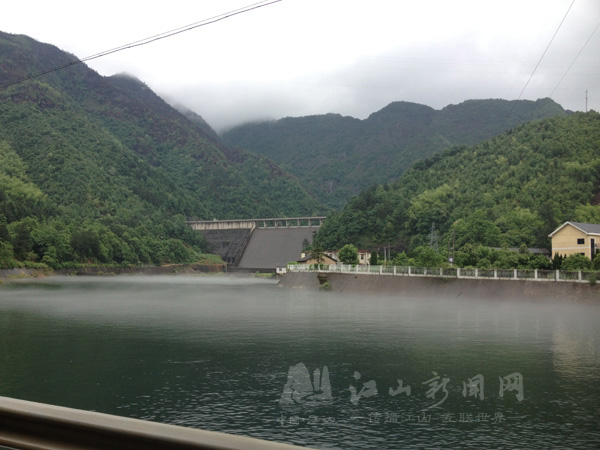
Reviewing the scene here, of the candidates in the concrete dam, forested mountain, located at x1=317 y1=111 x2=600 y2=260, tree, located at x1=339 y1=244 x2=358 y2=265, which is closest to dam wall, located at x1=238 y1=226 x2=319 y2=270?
the concrete dam

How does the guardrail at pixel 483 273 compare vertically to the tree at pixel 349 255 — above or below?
below

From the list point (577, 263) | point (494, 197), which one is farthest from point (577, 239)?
point (494, 197)

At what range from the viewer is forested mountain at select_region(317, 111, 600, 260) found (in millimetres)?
98375

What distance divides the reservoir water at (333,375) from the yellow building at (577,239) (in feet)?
83.8

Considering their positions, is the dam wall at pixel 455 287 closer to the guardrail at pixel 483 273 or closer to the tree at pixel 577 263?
the guardrail at pixel 483 273

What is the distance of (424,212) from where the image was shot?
124562 mm

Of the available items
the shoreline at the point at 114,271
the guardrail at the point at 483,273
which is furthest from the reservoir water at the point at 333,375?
the shoreline at the point at 114,271

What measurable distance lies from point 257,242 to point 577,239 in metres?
110

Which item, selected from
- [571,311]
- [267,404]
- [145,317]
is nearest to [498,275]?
[571,311]

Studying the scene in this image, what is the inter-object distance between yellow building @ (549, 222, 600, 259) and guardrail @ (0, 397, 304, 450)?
68.7 m

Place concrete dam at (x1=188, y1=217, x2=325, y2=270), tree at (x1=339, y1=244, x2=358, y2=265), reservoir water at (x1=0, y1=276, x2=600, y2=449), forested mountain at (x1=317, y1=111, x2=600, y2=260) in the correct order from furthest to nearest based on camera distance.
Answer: concrete dam at (x1=188, y1=217, x2=325, y2=270) → forested mountain at (x1=317, y1=111, x2=600, y2=260) → tree at (x1=339, y1=244, x2=358, y2=265) → reservoir water at (x1=0, y1=276, x2=600, y2=449)

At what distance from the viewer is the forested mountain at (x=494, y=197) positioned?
98.4 meters

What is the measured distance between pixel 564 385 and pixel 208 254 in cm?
16203

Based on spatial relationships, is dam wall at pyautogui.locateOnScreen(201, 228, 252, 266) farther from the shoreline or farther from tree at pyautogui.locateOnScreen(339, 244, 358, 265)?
tree at pyautogui.locateOnScreen(339, 244, 358, 265)
